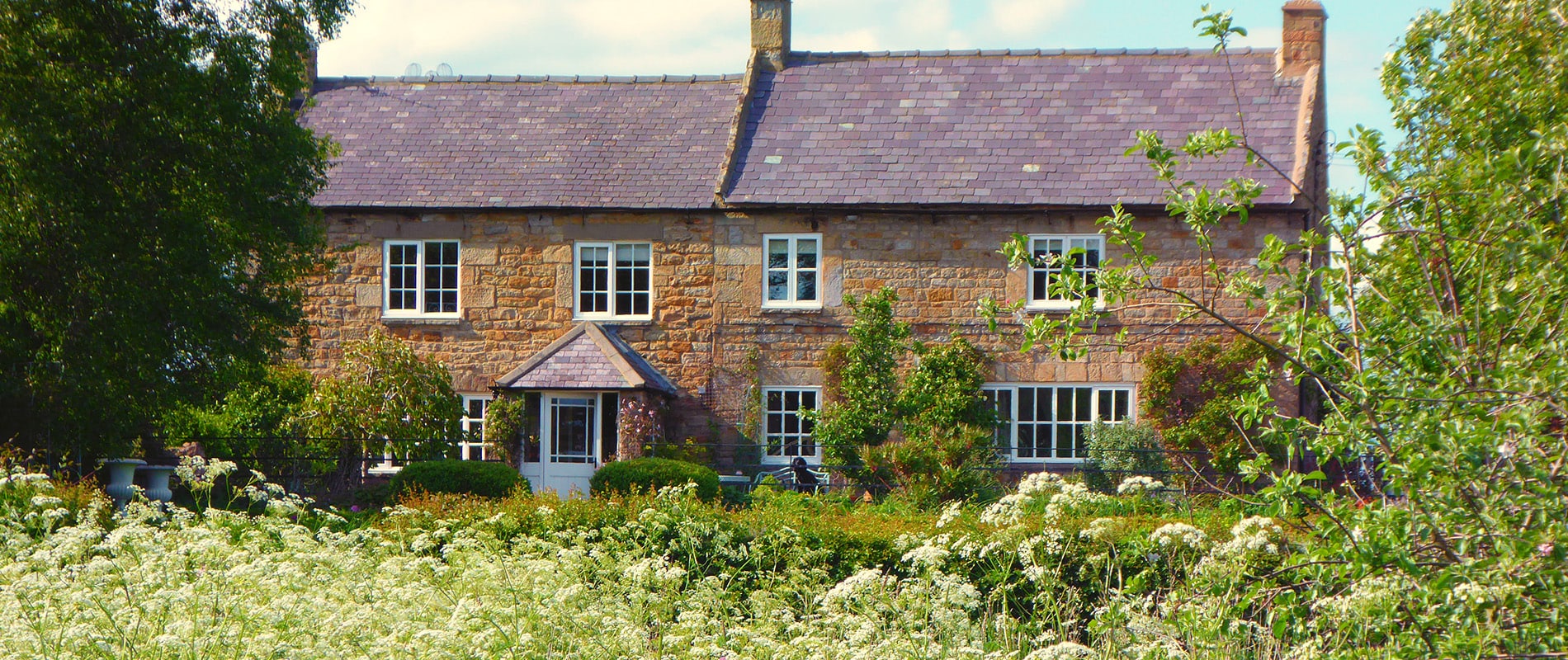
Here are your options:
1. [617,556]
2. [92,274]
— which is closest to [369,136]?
[92,274]

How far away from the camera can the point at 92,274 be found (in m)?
11.9

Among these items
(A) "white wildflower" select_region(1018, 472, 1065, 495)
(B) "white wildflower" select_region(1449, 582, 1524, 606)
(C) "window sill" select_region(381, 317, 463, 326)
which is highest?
(C) "window sill" select_region(381, 317, 463, 326)

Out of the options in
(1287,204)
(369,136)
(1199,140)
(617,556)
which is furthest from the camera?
(369,136)

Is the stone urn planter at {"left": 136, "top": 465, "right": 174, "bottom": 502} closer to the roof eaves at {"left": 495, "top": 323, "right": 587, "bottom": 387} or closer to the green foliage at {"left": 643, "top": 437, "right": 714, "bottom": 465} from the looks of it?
the roof eaves at {"left": 495, "top": 323, "right": 587, "bottom": 387}

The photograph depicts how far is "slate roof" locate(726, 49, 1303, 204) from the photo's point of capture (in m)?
19.5

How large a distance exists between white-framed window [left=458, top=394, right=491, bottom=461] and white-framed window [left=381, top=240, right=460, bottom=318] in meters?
1.31

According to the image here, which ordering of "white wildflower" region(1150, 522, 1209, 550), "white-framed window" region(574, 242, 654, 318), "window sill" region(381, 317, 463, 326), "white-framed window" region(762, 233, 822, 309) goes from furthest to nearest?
"window sill" region(381, 317, 463, 326), "white-framed window" region(574, 242, 654, 318), "white-framed window" region(762, 233, 822, 309), "white wildflower" region(1150, 522, 1209, 550)

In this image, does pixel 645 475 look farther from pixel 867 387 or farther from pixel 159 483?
pixel 159 483

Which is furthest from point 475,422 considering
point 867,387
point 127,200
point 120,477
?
point 127,200

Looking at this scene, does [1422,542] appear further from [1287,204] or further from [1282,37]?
[1282,37]

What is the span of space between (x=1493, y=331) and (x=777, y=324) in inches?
599

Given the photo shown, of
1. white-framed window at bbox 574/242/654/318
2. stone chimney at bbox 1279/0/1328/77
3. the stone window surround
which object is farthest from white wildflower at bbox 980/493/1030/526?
stone chimney at bbox 1279/0/1328/77

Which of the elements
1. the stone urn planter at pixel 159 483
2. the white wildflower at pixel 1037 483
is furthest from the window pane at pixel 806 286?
the white wildflower at pixel 1037 483

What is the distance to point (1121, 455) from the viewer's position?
1852 centimetres
